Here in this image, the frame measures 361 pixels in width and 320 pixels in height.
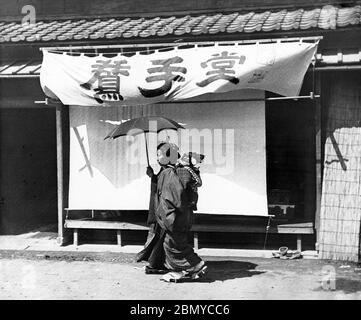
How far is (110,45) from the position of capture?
1034cm

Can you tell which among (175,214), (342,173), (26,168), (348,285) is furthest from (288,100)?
(26,168)

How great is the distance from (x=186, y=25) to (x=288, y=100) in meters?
2.64

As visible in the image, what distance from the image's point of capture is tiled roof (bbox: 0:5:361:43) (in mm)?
9695

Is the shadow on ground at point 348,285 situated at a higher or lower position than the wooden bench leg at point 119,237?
lower

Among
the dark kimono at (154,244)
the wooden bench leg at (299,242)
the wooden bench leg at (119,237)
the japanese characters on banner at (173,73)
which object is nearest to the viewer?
the dark kimono at (154,244)

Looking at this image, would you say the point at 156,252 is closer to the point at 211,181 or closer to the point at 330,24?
the point at 211,181

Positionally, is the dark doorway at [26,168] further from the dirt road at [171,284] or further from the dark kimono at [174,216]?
the dark kimono at [174,216]

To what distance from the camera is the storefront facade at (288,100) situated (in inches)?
372

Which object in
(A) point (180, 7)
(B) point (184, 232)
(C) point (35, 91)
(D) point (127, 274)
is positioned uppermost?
(A) point (180, 7)

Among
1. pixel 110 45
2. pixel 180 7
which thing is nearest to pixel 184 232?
pixel 110 45

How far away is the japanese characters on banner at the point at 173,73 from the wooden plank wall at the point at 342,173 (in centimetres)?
97

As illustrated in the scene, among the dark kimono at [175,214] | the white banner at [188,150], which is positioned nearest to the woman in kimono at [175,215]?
the dark kimono at [175,214]

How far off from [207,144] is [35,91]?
160 inches

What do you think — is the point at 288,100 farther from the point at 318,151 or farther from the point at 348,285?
the point at 348,285
